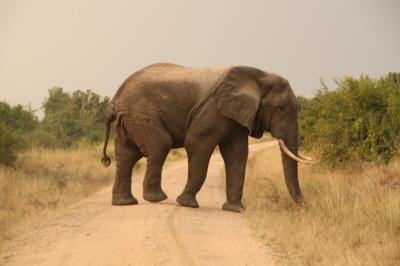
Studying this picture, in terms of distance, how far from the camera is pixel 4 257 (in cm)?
678

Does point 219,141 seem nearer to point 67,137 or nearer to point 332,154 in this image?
point 332,154

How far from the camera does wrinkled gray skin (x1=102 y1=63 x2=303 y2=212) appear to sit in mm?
10352

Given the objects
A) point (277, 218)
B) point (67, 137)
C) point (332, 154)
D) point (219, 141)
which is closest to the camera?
point (277, 218)

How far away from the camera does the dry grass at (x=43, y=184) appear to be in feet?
32.1

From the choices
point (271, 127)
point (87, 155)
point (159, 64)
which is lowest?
point (87, 155)

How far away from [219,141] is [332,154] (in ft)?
15.6

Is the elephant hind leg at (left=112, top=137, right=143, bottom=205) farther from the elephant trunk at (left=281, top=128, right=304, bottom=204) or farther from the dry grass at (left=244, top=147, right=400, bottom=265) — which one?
the elephant trunk at (left=281, top=128, right=304, bottom=204)

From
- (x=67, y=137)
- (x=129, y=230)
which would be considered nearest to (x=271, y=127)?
(x=129, y=230)

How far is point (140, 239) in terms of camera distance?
7086 mm

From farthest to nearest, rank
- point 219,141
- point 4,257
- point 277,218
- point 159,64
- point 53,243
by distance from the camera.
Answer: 1. point 159,64
2. point 219,141
3. point 277,218
4. point 53,243
5. point 4,257

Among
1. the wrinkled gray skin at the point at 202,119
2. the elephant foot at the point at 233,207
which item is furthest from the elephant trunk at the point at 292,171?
the elephant foot at the point at 233,207

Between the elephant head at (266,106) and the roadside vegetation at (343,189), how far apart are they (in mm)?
839

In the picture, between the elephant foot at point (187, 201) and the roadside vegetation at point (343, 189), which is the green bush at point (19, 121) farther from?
the roadside vegetation at point (343, 189)

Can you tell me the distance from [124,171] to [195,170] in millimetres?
1451
